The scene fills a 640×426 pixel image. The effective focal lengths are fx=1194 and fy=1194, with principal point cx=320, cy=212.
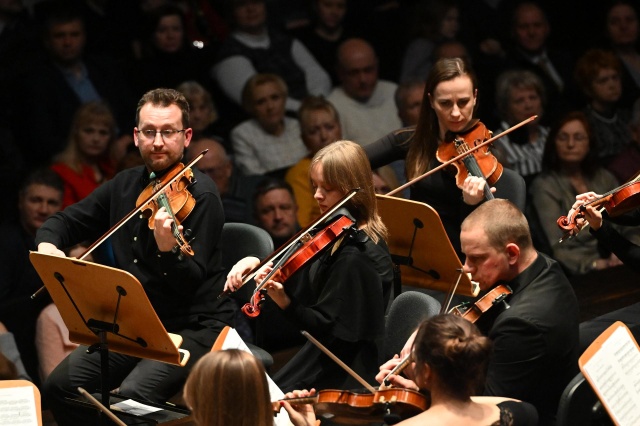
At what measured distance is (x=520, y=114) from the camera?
22.1 ft

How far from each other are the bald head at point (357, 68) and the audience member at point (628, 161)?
1.46 meters

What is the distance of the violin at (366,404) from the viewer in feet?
10.2

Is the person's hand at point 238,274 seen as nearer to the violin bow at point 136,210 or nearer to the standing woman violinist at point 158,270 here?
the standing woman violinist at point 158,270

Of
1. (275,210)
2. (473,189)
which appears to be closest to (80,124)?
(275,210)

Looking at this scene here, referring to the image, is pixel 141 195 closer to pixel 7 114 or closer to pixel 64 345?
pixel 64 345

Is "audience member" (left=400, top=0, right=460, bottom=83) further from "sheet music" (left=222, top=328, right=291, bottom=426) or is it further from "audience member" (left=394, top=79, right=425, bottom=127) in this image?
"sheet music" (left=222, top=328, right=291, bottom=426)

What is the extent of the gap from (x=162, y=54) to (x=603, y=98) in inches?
104

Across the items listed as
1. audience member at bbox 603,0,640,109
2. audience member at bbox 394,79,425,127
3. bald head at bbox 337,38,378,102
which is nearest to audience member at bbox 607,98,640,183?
audience member at bbox 603,0,640,109

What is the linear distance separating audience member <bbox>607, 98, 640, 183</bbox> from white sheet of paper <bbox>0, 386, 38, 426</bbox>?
426 centimetres

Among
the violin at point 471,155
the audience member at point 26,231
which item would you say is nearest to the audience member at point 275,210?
the audience member at point 26,231

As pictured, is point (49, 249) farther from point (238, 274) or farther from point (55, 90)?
point (55, 90)

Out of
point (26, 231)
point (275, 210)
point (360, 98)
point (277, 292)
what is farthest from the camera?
point (360, 98)

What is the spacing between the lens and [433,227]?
4.16 metres

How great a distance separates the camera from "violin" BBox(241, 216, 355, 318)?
3.74 metres
